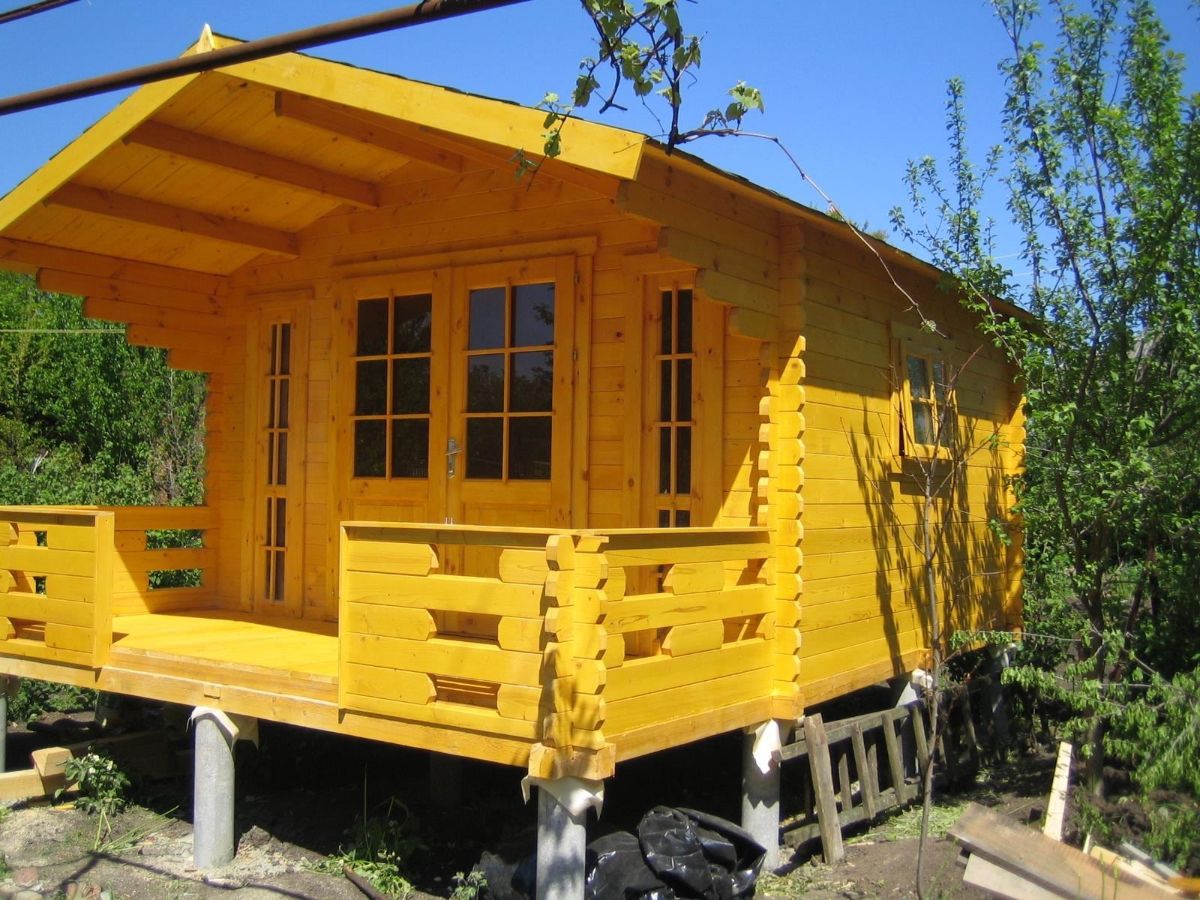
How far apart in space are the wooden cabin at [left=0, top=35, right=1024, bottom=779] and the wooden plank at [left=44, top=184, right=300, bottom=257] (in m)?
0.02

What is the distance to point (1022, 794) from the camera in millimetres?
8156

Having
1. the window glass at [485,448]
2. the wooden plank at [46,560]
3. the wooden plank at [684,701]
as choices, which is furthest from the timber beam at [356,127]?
the wooden plank at [684,701]

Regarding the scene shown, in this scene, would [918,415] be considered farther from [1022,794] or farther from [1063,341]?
[1022,794]

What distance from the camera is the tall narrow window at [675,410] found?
22.0 ft

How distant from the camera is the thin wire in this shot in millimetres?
5184

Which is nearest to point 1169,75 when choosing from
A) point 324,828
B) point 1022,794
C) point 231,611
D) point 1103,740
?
point 1103,740

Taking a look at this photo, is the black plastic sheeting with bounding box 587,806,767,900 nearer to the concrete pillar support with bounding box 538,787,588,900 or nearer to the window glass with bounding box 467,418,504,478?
the concrete pillar support with bounding box 538,787,588,900

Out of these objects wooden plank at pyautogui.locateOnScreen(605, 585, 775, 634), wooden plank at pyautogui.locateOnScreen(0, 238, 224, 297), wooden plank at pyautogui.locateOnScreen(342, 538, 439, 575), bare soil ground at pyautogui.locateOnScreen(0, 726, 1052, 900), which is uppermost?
wooden plank at pyautogui.locateOnScreen(0, 238, 224, 297)

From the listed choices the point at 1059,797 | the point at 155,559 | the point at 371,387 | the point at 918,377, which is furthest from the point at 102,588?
the point at 1059,797

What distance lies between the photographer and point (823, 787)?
661 cm

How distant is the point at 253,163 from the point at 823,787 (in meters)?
5.14

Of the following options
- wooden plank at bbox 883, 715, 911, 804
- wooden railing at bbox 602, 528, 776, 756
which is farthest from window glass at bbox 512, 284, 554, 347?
wooden plank at bbox 883, 715, 911, 804

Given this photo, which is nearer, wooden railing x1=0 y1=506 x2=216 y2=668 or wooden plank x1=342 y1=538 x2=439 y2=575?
wooden plank x1=342 y1=538 x2=439 y2=575

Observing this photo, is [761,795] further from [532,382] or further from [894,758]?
[532,382]
